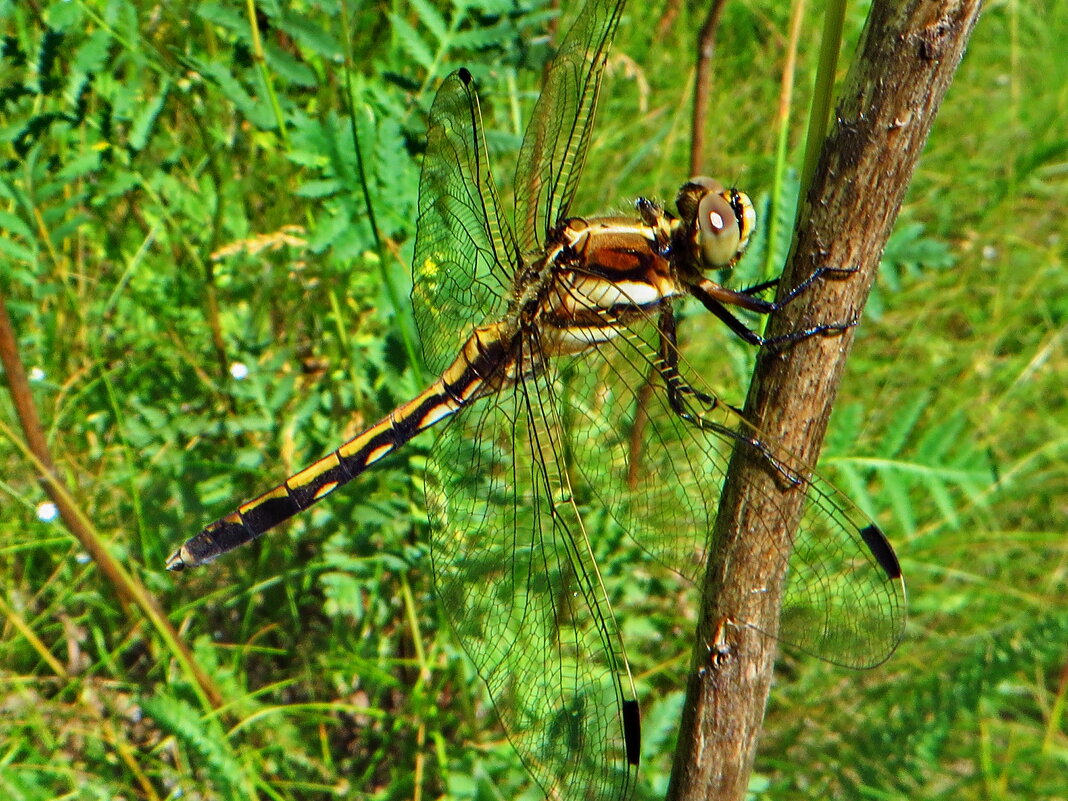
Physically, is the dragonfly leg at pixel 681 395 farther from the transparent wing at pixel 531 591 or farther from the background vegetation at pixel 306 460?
the background vegetation at pixel 306 460

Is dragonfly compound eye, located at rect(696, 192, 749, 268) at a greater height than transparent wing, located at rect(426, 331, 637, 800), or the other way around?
dragonfly compound eye, located at rect(696, 192, 749, 268)

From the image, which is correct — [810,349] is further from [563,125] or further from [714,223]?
[563,125]

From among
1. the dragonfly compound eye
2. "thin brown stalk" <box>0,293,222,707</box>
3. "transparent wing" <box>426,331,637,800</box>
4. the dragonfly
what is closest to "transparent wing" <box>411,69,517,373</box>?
the dragonfly

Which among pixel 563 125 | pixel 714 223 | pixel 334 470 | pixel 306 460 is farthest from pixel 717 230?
pixel 306 460

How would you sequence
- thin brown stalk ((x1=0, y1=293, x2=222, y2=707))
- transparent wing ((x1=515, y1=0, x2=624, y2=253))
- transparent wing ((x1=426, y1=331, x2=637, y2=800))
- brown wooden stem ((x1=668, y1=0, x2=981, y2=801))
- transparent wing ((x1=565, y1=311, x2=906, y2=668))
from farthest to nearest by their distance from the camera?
thin brown stalk ((x1=0, y1=293, x2=222, y2=707)), transparent wing ((x1=515, y1=0, x2=624, y2=253)), transparent wing ((x1=426, y1=331, x2=637, y2=800)), transparent wing ((x1=565, y1=311, x2=906, y2=668)), brown wooden stem ((x1=668, y1=0, x2=981, y2=801))

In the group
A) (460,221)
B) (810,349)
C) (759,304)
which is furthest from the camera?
(460,221)

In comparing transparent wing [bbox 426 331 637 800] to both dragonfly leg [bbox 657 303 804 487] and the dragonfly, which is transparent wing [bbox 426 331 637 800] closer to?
the dragonfly

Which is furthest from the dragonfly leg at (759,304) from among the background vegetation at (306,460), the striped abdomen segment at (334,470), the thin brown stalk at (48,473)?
the thin brown stalk at (48,473)
